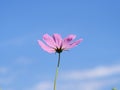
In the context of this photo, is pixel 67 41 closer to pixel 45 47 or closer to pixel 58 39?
pixel 58 39

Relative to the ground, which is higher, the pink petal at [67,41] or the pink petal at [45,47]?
the pink petal at [67,41]

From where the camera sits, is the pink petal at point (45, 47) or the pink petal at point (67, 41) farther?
the pink petal at point (67, 41)

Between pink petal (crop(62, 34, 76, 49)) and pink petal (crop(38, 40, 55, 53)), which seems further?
pink petal (crop(62, 34, 76, 49))

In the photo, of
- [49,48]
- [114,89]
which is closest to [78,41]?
[49,48]

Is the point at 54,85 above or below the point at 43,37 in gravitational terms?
below

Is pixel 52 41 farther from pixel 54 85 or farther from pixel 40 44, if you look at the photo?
pixel 54 85

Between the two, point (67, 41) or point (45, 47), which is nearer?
point (45, 47)

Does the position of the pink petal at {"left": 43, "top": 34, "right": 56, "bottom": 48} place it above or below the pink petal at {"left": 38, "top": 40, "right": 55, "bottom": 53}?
above

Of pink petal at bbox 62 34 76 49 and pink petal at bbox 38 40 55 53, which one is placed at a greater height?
pink petal at bbox 62 34 76 49

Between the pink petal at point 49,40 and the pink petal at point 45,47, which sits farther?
the pink petal at point 49,40

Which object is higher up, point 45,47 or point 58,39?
point 58,39

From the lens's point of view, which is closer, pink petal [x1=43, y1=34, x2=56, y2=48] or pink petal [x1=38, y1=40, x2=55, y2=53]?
pink petal [x1=38, y1=40, x2=55, y2=53]
